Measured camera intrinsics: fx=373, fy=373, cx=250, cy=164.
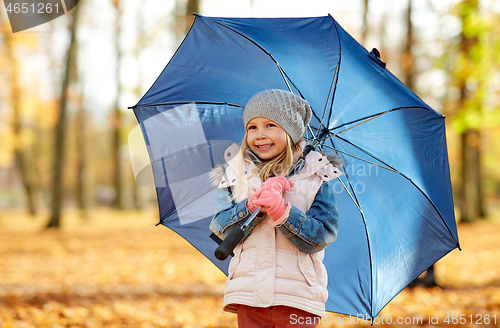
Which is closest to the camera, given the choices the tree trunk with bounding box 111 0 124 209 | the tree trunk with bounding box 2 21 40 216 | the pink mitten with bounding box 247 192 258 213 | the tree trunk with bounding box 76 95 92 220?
the pink mitten with bounding box 247 192 258 213

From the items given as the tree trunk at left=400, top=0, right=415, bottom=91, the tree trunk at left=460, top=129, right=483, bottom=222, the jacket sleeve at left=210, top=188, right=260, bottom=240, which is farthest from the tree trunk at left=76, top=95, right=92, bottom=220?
the jacket sleeve at left=210, top=188, right=260, bottom=240

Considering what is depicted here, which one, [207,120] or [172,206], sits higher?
[207,120]

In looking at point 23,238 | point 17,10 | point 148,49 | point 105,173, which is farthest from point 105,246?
point 105,173

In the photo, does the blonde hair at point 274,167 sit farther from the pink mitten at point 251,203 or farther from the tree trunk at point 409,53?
the tree trunk at point 409,53

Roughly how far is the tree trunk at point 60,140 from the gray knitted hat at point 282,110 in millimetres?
11878

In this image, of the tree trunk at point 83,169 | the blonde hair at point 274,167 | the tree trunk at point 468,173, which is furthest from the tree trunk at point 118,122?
the blonde hair at point 274,167

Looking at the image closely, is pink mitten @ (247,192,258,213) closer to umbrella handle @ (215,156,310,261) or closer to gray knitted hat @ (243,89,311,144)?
umbrella handle @ (215,156,310,261)

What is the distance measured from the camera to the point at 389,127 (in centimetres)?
262

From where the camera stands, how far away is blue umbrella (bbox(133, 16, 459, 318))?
2520 millimetres

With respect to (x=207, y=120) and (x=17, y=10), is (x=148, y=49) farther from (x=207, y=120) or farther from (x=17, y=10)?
(x=207, y=120)

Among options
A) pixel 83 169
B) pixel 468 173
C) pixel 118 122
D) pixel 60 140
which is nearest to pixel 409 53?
pixel 468 173

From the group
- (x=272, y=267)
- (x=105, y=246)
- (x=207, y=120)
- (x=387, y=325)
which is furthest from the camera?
(x=105, y=246)

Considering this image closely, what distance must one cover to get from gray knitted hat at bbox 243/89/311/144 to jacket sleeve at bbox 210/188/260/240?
48 centimetres

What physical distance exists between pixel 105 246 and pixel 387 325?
7870mm
